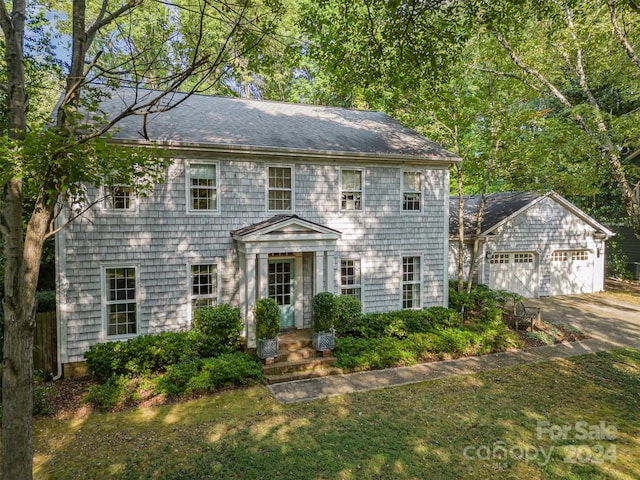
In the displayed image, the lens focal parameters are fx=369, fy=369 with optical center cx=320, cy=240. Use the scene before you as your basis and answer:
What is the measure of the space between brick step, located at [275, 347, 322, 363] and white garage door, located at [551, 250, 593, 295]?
13921 millimetres

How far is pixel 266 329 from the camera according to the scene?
8.81 meters

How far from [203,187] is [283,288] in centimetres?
365

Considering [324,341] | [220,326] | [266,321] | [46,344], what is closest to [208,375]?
[220,326]

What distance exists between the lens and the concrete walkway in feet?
26.5

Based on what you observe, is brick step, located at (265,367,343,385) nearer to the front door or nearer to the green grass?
the green grass

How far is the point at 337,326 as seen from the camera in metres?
10.2

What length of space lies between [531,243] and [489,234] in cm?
277

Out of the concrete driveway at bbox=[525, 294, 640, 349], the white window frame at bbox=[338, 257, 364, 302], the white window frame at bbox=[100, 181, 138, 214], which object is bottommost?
the concrete driveway at bbox=[525, 294, 640, 349]

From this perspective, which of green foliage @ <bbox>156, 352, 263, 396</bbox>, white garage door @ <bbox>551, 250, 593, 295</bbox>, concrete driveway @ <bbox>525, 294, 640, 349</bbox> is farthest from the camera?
white garage door @ <bbox>551, 250, 593, 295</bbox>

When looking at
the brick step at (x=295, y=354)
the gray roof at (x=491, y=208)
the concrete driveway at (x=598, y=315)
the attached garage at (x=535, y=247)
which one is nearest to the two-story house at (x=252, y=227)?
the brick step at (x=295, y=354)

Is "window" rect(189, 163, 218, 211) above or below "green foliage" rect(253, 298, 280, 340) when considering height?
above

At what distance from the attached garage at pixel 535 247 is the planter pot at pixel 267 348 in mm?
10123

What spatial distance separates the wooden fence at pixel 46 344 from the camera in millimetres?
8423

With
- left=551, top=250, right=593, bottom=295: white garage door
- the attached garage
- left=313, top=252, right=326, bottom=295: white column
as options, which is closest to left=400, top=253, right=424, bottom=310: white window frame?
left=313, top=252, right=326, bottom=295: white column
